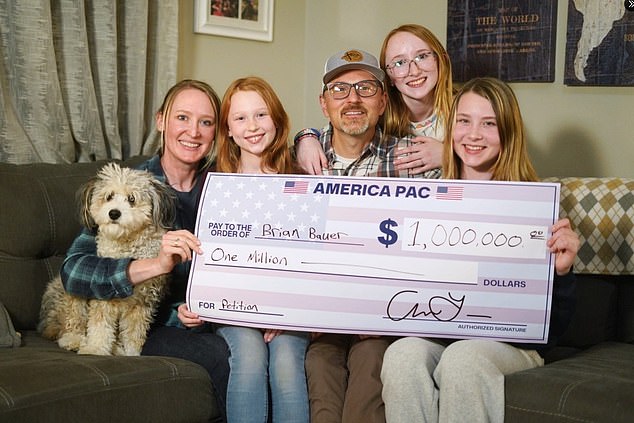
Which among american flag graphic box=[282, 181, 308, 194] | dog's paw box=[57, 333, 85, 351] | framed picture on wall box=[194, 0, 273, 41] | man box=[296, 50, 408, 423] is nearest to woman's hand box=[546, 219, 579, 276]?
man box=[296, 50, 408, 423]

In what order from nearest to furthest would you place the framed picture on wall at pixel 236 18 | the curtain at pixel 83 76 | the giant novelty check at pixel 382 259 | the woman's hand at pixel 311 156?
the giant novelty check at pixel 382 259
the woman's hand at pixel 311 156
the curtain at pixel 83 76
the framed picture on wall at pixel 236 18

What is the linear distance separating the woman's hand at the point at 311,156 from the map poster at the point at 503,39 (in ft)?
3.52

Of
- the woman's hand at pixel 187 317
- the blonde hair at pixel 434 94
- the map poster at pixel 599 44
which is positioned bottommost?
the woman's hand at pixel 187 317

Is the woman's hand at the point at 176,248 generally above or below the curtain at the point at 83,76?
below

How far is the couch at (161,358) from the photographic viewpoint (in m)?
2.07

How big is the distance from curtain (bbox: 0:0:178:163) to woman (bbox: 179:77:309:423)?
0.81 meters

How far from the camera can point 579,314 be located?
284cm

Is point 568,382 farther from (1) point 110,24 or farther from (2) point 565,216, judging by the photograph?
(1) point 110,24

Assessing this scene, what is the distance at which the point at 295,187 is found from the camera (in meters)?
2.41

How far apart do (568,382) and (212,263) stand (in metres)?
0.98

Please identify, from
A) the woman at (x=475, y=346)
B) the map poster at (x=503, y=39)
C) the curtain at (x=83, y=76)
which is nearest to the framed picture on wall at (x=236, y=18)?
the curtain at (x=83, y=76)

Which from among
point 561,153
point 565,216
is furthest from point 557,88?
point 565,216

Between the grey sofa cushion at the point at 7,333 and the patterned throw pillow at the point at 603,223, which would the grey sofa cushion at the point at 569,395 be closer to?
the patterned throw pillow at the point at 603,223

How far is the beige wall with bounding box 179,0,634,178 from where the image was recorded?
330 centimetres
